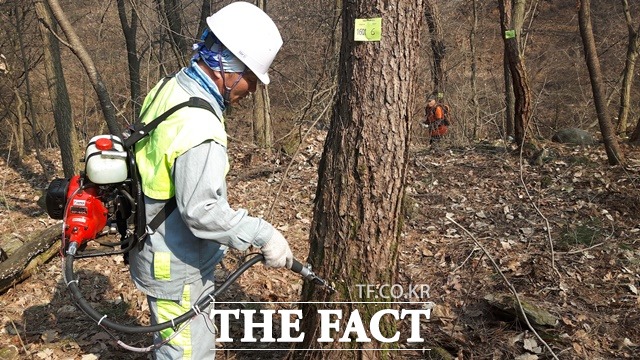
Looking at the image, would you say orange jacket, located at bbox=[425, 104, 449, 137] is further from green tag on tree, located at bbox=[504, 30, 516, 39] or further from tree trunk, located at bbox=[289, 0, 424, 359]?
tree trunk, located at bbox=[289, 0, 424, 359]

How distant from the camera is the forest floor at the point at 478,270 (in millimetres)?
3543

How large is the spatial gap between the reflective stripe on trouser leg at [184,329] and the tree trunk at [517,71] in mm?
7182

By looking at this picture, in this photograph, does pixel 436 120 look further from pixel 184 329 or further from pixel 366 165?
pixel 184 329

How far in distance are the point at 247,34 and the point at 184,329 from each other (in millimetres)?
1541

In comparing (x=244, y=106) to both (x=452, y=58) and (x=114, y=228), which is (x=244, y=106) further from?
(x=114, y=228)

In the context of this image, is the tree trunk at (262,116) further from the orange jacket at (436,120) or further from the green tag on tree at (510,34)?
the green tag on tree at (510,34)

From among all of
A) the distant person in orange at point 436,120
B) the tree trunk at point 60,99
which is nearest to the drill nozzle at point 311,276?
the tree trunk at point 60,99

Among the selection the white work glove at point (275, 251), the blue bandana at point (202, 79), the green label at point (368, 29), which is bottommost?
the white work glove at point (275, 251)

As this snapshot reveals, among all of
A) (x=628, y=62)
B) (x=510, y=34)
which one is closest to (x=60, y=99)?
(x=510, y=34)

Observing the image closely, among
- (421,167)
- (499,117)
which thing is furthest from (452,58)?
(421,167)

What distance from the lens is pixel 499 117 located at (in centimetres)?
1875

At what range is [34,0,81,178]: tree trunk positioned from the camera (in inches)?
330

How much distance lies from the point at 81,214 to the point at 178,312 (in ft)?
2.33

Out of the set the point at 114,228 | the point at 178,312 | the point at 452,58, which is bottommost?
the point at 178,312
